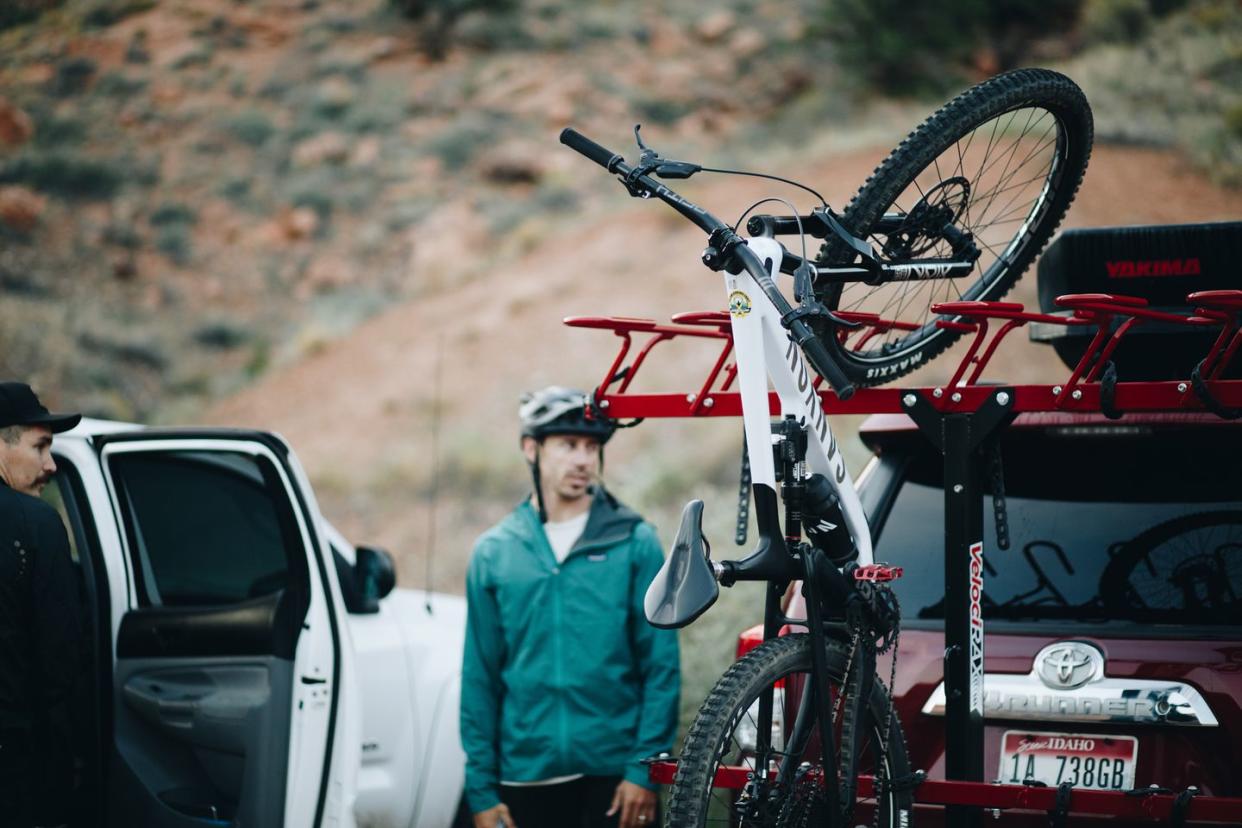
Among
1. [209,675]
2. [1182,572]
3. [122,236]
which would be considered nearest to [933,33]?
[122,236]

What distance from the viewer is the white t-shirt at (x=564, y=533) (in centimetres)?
473

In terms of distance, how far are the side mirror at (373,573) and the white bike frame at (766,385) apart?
2472 mm

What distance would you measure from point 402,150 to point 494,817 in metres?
28.2

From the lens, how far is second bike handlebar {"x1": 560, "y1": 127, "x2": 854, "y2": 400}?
319 cm

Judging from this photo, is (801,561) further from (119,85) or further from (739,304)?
(119,85)

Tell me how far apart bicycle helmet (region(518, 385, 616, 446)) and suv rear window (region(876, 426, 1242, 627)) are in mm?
1199

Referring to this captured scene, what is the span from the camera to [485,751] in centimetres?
465

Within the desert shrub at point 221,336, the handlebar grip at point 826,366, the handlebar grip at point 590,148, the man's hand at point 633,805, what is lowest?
the man's hand at point 633,805

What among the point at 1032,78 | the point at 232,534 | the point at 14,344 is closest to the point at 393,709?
the point at 232,534

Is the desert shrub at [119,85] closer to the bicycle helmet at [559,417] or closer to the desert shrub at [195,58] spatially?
the desert shrub at [195,58]

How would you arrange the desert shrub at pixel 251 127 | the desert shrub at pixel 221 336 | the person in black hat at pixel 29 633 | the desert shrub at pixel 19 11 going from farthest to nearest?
the desert shrub at pixel 19 11 < the desert shrub at pixel 251 127 < the desert shrub at pixel 221 336 < the person in black hat at pixel 29 633

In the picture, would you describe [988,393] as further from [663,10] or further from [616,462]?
[663,10]

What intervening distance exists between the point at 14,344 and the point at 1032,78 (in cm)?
2223

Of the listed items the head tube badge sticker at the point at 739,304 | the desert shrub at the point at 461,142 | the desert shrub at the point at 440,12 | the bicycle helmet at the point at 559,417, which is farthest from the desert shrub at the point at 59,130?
the head tube badge sticker at the point at 739,304
